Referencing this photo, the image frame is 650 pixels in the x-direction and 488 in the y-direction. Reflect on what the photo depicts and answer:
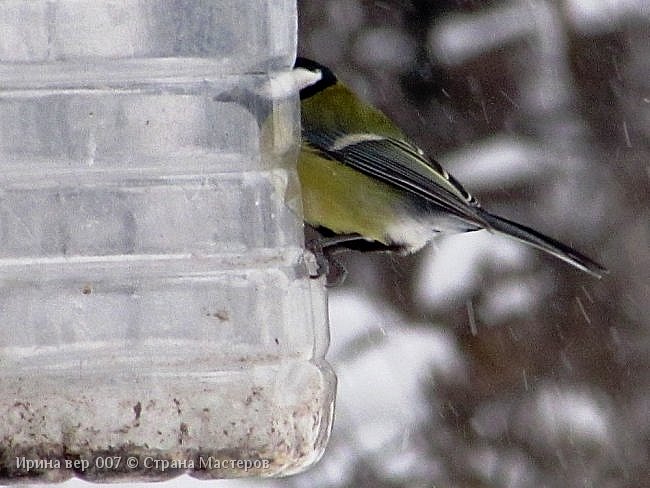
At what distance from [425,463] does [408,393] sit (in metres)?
0.23

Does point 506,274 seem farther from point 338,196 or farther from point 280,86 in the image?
point 280,86

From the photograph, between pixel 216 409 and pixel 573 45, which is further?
pixel 573 45

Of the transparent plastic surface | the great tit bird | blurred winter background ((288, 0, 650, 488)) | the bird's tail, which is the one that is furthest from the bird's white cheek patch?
blurred winter background ((288, 0, 650, 488))

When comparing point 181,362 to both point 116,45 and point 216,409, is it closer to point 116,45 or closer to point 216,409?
point 216,409

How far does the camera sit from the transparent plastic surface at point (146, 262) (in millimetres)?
1853

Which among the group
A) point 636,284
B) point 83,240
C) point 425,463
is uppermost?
A: point 83,240

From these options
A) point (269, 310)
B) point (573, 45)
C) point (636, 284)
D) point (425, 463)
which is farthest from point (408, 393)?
point (269, 310)

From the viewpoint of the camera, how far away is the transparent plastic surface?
6.08ft

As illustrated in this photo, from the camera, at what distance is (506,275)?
4086 millimetres

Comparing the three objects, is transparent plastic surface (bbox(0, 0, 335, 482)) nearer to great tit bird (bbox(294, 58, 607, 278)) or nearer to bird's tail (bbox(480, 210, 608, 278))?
great tit bird (bbox(294, 58, 607, 278))

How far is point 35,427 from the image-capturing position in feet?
5.98

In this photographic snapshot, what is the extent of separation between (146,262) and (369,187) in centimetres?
101

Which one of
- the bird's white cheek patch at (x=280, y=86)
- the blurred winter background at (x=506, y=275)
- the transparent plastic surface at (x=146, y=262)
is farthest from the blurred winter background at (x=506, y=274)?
the transparent plastic surface at (x=146, y=262)

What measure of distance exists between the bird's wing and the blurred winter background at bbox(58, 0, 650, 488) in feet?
3.40
